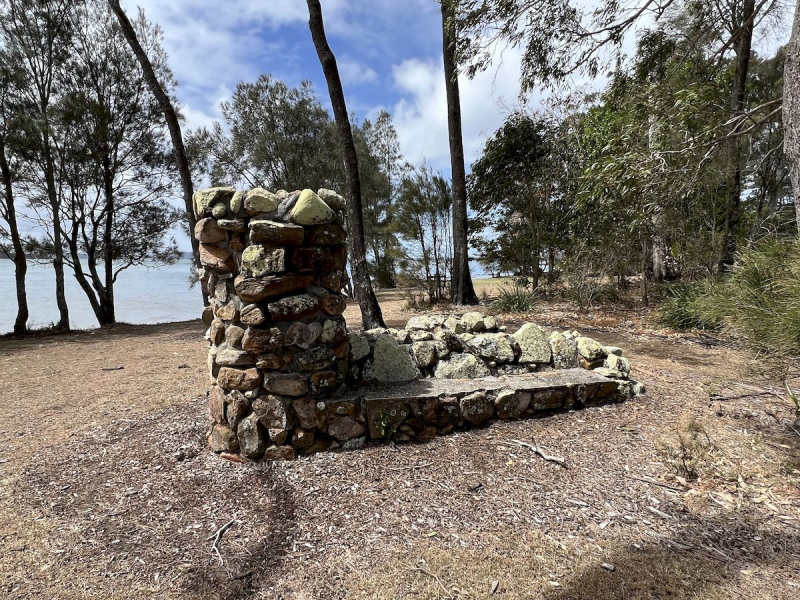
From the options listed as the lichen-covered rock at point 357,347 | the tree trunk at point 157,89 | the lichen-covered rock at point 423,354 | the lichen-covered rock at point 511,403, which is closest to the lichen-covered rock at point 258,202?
the lichen-covered rock at point 357,347

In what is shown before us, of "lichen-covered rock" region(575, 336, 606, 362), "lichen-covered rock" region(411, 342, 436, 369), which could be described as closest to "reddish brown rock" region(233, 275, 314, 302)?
"lichen-covered rock" region(411, 342, 436, 369)

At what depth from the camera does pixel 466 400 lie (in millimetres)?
2967

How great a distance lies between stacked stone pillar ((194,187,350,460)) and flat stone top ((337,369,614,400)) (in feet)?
0.99

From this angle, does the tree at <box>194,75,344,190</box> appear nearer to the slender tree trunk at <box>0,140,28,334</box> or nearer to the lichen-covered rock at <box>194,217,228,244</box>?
the slender tree trunk at <box>0,140,28,334</box>

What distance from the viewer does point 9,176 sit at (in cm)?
947

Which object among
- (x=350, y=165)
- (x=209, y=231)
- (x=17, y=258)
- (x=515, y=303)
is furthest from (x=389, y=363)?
(x=17, y=258)

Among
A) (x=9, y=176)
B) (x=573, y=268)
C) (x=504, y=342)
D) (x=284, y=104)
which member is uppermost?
(x=284, y=104)

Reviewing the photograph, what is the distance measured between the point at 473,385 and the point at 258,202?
1976mm

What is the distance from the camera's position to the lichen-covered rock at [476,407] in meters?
2.97

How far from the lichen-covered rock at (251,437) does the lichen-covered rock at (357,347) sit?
2.66 ft

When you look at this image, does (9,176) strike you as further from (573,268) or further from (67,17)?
(573,268)

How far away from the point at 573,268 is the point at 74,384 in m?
8.73

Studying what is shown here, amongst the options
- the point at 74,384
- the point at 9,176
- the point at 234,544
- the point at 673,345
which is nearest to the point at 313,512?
the point at 234,544

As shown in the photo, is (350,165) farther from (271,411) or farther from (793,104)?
(793,104)
